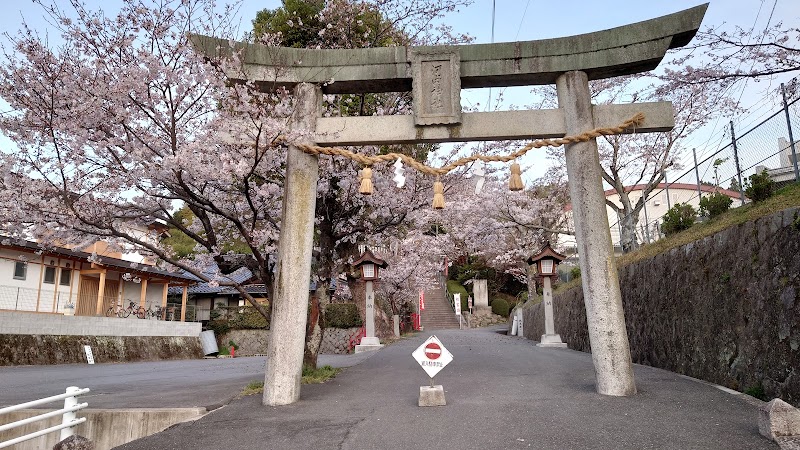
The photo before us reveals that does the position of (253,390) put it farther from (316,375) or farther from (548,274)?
(548,274)

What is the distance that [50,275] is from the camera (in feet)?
71.4

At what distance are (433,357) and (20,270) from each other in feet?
67.7

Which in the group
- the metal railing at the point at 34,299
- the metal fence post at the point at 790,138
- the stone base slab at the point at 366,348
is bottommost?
the stone base slab at the point at 366,348

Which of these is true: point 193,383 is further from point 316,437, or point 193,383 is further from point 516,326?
point 516,326

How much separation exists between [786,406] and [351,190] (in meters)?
9.03

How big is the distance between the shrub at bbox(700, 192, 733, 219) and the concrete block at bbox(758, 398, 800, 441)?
5981 millimetres

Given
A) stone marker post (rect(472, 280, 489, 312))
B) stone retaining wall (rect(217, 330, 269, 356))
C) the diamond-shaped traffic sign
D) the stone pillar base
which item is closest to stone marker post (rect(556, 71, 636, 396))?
the diamond-shaped traffic sign

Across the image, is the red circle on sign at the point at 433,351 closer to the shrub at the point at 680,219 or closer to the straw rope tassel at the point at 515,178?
the straw rope tassel at the point at 515,178

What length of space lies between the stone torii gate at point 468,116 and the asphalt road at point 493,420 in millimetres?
639

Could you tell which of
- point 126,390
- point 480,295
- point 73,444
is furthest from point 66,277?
point 480,295

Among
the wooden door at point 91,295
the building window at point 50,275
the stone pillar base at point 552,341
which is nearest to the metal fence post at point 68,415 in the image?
the stone pillar base at point 552,341

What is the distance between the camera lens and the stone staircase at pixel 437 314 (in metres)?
39.9

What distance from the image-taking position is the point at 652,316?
33.2 feet

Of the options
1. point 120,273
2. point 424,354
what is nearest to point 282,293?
point 424,354
